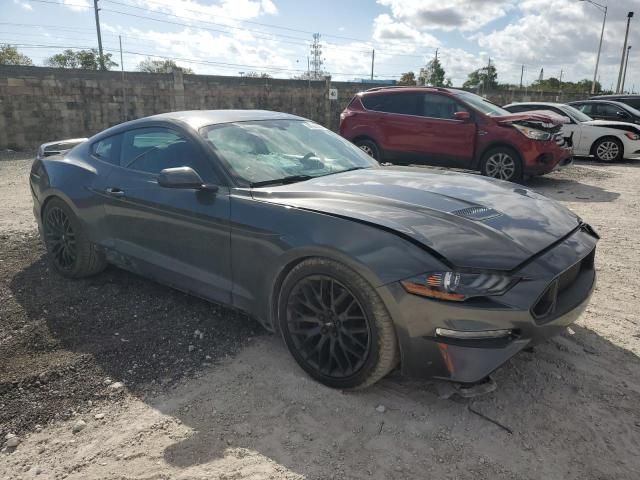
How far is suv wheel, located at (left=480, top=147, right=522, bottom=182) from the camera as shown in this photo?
333 inches

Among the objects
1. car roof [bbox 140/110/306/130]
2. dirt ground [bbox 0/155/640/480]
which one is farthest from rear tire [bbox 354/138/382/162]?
dirt ground [bbox 0/155/640/480]

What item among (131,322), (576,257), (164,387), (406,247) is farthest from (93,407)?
(576,257)

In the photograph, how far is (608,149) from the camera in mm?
12055

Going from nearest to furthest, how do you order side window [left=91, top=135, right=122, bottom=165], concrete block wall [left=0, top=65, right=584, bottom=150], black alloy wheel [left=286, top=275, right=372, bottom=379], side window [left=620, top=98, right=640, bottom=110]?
black alloy wheel [left=286, top=275, right=372, bottom=379]
side window [left=91, top=135, right=122, bottom=165]
side window [left=620, top=98, right=640, bottom=110]
concrete block wall [left=0, top=65, right=584, bottom=150]

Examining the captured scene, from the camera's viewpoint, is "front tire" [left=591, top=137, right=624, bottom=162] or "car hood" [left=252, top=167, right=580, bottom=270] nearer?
"car hood" [left=252, top=167, right=580, bottom=270]

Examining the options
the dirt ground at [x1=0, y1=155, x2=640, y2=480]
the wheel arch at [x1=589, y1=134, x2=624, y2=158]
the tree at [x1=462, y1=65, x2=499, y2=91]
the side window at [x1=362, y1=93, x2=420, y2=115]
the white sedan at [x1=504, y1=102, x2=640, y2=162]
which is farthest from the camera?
the tree at [x1=462, y1=65, x2=499, y2=91]

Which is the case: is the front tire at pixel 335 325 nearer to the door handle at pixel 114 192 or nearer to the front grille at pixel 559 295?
the front grille at pixel 559 295

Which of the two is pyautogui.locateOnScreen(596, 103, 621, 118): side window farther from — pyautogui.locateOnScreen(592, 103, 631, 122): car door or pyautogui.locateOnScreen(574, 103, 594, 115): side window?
pyautogui.locateOnScreen(574, 103, 594, 115): side window

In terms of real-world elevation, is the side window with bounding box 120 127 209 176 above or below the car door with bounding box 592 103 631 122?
below

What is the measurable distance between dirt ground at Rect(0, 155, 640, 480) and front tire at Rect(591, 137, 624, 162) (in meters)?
9.66

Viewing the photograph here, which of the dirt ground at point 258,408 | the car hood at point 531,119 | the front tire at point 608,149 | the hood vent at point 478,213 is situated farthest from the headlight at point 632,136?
the hood vent at point 478,213

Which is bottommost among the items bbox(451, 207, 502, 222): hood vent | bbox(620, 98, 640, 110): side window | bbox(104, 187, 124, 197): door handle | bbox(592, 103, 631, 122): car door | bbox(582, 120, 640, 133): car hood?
bbox(104, 187, 124, 197): door handle

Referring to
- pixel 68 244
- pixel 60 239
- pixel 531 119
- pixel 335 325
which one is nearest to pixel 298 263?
pixel 335 325

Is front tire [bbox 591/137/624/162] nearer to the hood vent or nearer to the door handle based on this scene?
the hood vent
